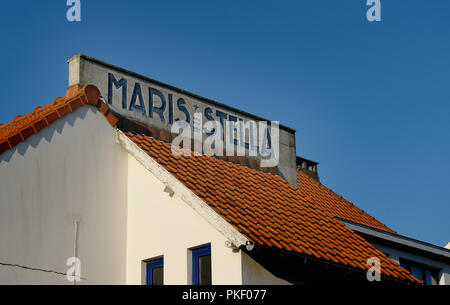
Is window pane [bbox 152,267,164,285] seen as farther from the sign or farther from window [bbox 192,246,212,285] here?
the sign

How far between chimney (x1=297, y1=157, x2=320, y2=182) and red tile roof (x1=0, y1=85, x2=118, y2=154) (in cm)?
1153

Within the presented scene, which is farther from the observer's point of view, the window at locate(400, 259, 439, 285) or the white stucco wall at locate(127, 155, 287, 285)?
the window at locate(400, 259, 439, 285)

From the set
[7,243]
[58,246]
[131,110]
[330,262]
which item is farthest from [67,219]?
[330,262]

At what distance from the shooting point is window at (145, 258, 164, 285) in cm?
1245

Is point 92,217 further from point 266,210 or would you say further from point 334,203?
point 334,203

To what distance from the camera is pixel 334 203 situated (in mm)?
19688

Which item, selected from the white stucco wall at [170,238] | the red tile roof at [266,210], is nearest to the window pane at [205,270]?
the white stucco wall at [170,238]

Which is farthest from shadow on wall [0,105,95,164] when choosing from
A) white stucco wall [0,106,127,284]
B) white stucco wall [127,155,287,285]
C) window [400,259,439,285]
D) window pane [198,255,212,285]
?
window [400,259,439,285]

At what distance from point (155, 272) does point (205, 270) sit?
1.34m

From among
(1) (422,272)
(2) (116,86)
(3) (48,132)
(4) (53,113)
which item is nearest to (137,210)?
(3) (48,132)

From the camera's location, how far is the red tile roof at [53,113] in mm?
11742

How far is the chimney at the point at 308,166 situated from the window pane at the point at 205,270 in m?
12.5
